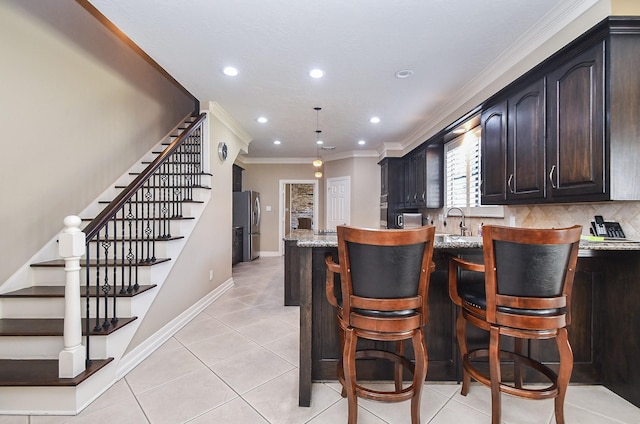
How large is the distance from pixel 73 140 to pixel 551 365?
4.52 meters

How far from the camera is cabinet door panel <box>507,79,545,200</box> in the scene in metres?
2.04

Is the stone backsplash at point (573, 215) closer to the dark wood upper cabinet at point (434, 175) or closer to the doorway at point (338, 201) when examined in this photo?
the dark wood upper cabinet at point (434, 175)

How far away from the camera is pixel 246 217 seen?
21.8 ft

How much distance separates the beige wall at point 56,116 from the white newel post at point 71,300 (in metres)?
1.02

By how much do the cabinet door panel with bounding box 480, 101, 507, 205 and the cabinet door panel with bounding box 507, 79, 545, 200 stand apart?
0.22 ft

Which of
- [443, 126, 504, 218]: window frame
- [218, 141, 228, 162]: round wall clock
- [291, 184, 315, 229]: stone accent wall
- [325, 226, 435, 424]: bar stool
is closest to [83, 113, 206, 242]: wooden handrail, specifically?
[218, 141, 228, 162]: round wall clock

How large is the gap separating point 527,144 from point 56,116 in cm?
412

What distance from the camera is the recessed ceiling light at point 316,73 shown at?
2812 millimetres

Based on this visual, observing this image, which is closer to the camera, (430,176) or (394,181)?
(430,176)

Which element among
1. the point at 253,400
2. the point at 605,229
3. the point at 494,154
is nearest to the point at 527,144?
the point at 494,154

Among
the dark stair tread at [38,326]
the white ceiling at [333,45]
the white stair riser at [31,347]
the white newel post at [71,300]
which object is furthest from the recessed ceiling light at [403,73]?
the white stair riser at [31,347]

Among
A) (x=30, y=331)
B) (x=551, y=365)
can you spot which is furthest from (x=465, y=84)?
(x=30, y=331)

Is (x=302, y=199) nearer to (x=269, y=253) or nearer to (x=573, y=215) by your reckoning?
(x=269, y=253)

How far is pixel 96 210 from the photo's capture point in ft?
10.1
